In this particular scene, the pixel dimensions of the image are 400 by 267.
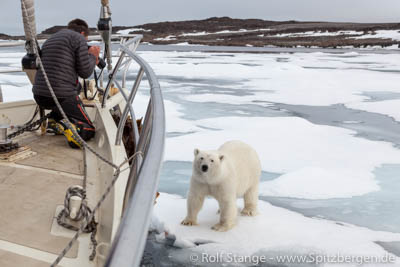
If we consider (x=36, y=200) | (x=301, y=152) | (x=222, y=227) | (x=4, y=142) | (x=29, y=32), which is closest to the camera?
(x=36, y=200)

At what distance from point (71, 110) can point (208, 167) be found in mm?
1298

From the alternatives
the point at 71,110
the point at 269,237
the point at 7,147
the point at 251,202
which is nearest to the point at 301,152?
the point at 251,202

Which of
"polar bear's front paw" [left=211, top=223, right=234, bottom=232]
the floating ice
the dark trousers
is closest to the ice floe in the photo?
"polar bear's front paw" [left=211, top=223, right=234, bottom=232]

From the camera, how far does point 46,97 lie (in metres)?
3.31

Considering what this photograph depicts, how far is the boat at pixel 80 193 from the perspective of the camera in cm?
83

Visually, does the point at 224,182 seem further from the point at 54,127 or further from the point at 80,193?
the point at 54,127

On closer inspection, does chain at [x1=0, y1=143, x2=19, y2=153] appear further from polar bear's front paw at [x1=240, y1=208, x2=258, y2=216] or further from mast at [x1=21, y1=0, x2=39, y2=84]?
polar bear's front paw at [x1=240, y1=208, x2=258, y2=216]

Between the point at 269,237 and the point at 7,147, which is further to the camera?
the point at 269,237

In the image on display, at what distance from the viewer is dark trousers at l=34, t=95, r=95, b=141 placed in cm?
334

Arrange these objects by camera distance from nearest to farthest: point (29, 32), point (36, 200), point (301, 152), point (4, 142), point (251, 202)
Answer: point (36, 200)
point (29, 32)
point (4, 142)
point (251, 202)
point (301, 152)

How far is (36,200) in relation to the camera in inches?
90.1

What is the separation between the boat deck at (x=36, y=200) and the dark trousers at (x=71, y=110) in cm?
21

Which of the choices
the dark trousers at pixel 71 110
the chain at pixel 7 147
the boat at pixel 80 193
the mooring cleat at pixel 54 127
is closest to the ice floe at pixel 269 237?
the boat at pixel 80 193

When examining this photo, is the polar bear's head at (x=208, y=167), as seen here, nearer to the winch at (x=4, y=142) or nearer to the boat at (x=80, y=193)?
the boat at (x=80, y=193)
